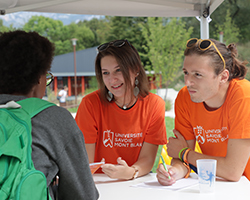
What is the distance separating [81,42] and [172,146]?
31333 mm

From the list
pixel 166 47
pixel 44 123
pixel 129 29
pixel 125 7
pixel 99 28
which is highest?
pixel 99 28

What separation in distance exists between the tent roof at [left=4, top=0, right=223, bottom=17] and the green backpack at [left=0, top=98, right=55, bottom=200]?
1.53 metres

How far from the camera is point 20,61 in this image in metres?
0.99

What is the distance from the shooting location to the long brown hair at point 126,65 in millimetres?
1968

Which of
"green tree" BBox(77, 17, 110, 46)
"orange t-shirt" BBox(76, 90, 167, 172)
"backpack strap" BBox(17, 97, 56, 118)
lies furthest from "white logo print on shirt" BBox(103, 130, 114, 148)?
"green tree" BBox(77, 17, 110, 46)

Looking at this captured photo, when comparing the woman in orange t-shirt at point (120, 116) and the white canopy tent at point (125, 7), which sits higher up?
the white canopy tent at point (125, 7)

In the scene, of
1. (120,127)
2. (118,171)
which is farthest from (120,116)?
(118,171)

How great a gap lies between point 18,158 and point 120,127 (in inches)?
43.6

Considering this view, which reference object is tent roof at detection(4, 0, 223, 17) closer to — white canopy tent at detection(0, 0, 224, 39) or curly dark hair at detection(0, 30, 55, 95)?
white canopy tent at detection(0, 0, 224, 39)

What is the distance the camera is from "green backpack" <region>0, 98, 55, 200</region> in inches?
33.1

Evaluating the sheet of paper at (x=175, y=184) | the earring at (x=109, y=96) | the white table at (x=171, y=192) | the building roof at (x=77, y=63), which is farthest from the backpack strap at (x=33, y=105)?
the building roof at (x=77, y=63)

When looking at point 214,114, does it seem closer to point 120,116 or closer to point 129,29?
point 120,116

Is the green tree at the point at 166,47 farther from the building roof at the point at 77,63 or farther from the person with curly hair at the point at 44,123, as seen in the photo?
the person with curly hair at the point at 44,123

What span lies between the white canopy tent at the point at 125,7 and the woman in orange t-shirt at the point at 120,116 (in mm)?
566
